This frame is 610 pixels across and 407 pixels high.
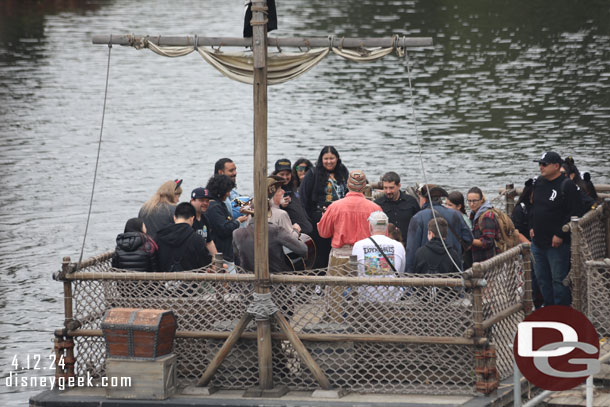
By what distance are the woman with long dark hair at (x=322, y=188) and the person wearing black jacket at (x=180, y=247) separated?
7.72 ft

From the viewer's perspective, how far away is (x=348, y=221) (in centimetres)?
1257

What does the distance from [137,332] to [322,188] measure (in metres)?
4.25

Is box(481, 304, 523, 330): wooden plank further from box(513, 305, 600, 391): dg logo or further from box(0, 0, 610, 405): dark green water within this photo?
box(0, 0, 610, 405): dark green water

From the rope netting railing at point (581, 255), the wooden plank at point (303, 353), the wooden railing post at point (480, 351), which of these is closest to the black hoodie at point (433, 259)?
the wooden railing post at point (480, 351)

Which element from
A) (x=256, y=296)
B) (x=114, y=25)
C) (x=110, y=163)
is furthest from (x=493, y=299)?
(x=114, y=25)

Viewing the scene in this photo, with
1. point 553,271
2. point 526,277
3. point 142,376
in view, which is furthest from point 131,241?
point 553,271

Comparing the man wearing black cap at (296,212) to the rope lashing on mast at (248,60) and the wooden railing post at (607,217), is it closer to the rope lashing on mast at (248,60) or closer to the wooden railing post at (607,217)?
the rope lashing on mast at (248,60)

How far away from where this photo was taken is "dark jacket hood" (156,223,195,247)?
497 inches

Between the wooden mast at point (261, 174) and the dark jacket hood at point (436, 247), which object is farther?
the dark jacket hood at point (436, 247)

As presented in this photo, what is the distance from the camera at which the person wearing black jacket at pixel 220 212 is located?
13875 millimetres

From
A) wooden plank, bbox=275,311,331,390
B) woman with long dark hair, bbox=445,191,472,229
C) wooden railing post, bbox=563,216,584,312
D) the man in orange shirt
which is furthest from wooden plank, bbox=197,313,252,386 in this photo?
wooden railing post, bbox=563,216,584,312

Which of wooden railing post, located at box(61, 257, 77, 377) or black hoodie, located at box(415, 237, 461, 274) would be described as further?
wooden railing post, located at box(61, 257, 77, 377)

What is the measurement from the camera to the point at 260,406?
36.8ft

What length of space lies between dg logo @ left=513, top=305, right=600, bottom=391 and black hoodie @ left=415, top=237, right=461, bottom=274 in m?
2.55
